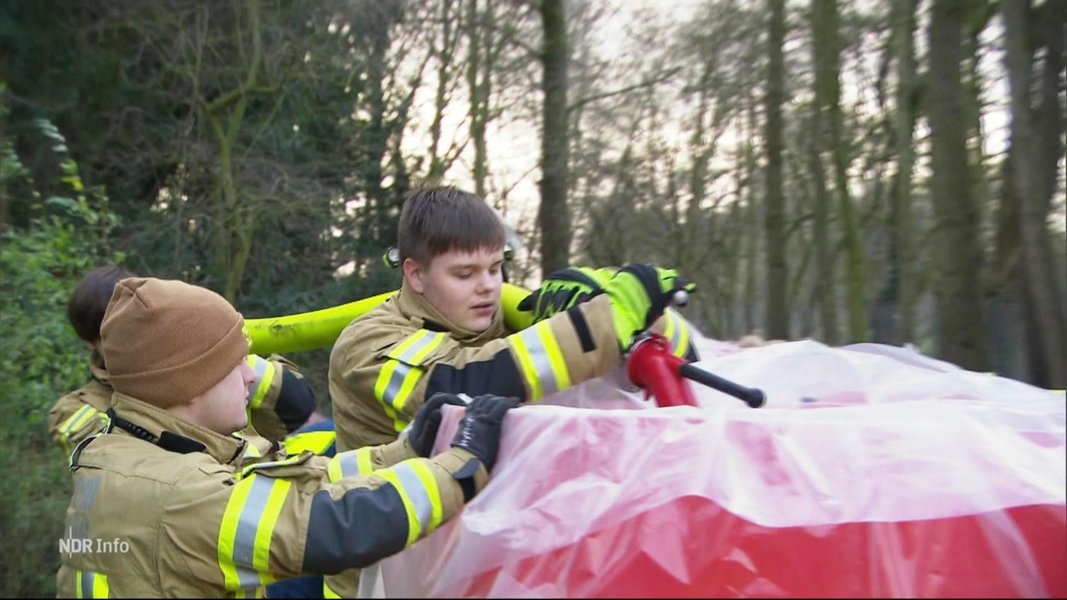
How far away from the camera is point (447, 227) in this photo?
231cm

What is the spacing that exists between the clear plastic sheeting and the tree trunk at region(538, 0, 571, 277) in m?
6.11

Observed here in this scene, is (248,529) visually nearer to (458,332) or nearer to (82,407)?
(458,332)

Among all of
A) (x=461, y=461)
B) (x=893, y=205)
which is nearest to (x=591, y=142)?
(x=893, y=205)

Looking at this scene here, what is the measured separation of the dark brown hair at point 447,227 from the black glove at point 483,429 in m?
0.73

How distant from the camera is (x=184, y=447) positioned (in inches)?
71.1

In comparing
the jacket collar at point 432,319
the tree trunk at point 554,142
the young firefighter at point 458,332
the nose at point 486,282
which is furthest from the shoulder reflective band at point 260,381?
the tree trunk at point 554,142

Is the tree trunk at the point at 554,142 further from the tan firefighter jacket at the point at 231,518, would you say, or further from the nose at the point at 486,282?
the tan firefighter jacket at the point at 231,518

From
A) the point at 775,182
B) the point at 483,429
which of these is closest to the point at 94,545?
the point at 483,429

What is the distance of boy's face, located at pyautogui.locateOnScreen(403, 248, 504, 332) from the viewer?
2.29 m

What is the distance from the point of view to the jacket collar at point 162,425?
5.89ft

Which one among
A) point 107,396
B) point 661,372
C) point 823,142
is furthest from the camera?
point 823,142

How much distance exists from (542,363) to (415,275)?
0.52m

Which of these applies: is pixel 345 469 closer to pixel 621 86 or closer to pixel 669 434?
pixel 669 434

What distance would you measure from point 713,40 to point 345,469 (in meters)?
7.52
